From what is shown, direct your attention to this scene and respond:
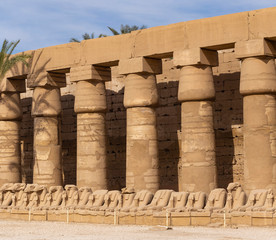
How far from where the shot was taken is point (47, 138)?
24.5 meters

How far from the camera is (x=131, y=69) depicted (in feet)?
71.7

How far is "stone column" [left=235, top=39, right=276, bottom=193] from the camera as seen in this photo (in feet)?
62.2

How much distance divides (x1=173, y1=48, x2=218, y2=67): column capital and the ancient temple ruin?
34 millimetres

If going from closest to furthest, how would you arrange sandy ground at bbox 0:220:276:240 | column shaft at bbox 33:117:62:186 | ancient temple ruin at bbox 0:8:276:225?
sandy ground at bbox 0:220:276:240
ancient temple ruin at bbox 0:8:276:225
column shaft at bbox 33:117:62:186

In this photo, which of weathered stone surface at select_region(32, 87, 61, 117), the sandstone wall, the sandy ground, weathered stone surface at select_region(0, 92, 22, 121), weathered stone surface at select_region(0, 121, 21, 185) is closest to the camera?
the sandy ground

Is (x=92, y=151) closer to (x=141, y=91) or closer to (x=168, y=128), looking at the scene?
(x=141, y=91)

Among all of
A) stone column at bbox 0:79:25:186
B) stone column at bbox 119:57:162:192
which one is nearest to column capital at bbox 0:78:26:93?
stone column at bbox 0:79:25:186

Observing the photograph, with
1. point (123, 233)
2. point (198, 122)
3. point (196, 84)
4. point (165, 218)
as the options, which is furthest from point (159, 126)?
point (123, 233)

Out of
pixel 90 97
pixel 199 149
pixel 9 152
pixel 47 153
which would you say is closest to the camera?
pixel 199 149

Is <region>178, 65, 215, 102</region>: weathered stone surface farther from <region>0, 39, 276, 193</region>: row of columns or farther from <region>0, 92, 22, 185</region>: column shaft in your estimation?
<region>0, 92, 22, 185</region>: column shaft

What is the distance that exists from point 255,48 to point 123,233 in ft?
23.1

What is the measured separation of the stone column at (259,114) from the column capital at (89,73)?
5.61 m

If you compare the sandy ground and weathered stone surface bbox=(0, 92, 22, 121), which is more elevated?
weathered stone surface bbox=(0, 92, 22, 121)

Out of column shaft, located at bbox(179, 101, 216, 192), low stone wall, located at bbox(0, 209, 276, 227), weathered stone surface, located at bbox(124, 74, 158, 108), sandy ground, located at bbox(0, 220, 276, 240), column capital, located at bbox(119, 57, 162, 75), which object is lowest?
sandy ground, located at bbox(0, 220, 276, 240)
